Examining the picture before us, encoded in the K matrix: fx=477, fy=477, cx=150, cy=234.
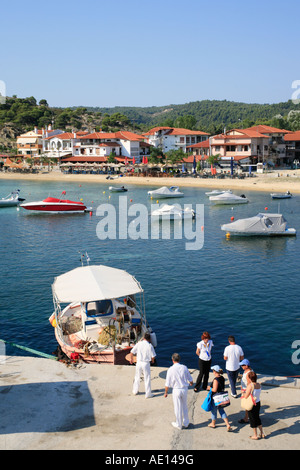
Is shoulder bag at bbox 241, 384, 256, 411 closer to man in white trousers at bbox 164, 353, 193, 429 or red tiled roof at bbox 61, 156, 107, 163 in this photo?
man in white trousers at bbox 164, 353, 193, 429

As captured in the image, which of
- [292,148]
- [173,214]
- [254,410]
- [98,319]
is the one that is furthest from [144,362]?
[292,148]

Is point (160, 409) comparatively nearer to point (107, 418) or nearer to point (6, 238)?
point (107, 418)

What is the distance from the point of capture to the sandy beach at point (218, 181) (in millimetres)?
91531

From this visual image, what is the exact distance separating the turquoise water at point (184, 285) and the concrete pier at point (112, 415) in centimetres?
503

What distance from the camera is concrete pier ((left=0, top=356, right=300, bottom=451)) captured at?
11461mm

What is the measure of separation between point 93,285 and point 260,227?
3076 centimetres

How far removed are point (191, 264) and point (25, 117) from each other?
175553 millimetres

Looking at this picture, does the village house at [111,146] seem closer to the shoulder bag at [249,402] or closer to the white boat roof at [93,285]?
the white boat roof at [93,285]

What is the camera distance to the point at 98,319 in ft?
63.4

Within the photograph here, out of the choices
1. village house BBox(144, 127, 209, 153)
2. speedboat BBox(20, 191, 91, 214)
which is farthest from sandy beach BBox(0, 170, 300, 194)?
speedboat BBox(20, 191, 91, 214)

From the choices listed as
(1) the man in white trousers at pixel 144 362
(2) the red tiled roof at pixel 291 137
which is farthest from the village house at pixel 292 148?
(1) the man in white trousers at pixel 144 362

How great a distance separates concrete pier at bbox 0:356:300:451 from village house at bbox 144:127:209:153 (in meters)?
126

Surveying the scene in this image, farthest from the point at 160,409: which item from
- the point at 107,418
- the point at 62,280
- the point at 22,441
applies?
the point at 62,280

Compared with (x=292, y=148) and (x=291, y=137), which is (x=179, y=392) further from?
(x=292, y=148)
